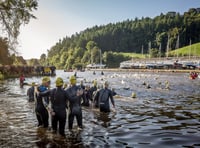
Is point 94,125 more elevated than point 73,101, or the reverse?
point 73,101

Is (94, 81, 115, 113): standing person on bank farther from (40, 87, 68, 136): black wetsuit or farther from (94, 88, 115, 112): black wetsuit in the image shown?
(40, 87, 68, 136): black wetsuit

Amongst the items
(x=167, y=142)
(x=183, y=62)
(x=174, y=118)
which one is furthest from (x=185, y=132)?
(x=183, y=62)

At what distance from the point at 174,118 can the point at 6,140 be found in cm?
1171

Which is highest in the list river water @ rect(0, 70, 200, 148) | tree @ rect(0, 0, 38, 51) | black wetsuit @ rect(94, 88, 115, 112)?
tree @ rect(0, 0, 38, 51)

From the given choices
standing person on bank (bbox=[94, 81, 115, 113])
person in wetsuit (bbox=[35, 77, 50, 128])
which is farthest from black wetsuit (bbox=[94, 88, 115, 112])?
person in wetsuit (bbox=[35, 77, 50, 128])

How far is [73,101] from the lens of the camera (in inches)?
562

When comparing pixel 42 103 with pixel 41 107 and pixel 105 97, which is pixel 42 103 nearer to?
pixel 41 107

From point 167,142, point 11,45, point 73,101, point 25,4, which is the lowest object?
point 167,142

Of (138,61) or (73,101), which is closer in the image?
(73,101)

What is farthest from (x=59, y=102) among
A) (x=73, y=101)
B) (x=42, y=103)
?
(x=42, y=103)

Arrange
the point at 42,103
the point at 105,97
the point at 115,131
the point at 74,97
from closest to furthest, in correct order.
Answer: the point at 74,97, the point at 42,103, the point at 115,131, the point at 105,97

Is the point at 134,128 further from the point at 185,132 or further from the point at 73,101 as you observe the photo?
the point at 73,101

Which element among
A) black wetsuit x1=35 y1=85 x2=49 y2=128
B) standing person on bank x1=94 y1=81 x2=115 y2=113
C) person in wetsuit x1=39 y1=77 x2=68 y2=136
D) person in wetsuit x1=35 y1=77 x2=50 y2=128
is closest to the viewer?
person in wetsuit x1=39 y1=77 x2=68 y2=136

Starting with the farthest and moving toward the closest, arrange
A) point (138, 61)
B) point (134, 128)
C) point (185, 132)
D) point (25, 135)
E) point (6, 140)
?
point (138, 61), point (134, 128), point (185, 132), point (25, 135), point (6, 140)
